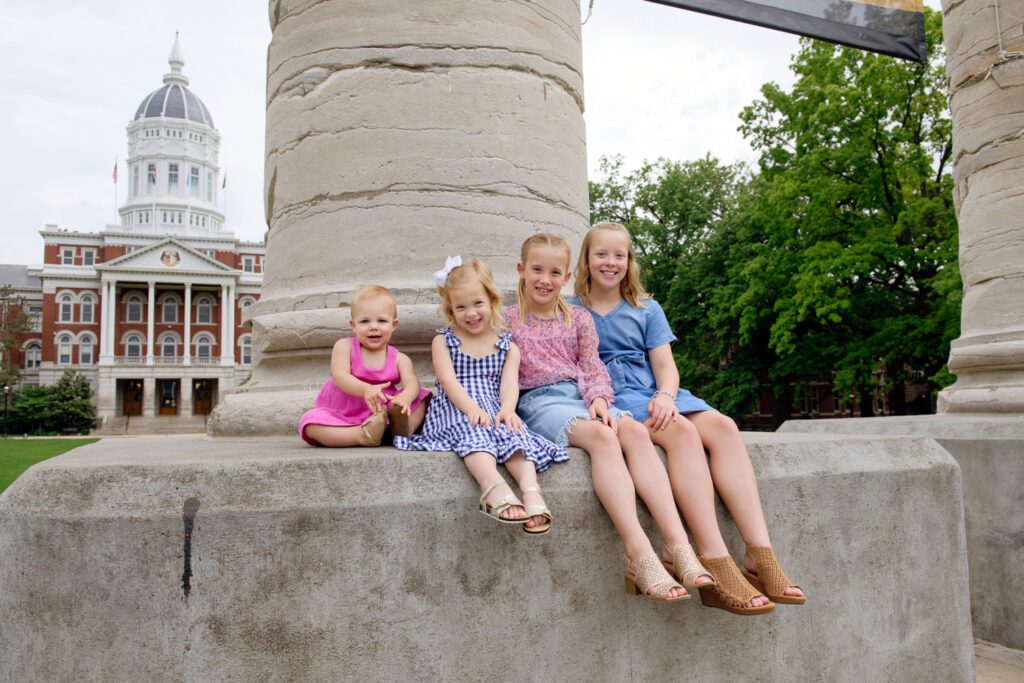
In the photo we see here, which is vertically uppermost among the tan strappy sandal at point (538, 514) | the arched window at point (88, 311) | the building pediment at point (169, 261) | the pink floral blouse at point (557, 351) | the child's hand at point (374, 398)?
the building pediment at point (169, 261)

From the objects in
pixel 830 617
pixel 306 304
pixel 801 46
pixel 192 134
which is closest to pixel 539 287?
pixel 306 304

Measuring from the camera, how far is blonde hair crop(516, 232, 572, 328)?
11.2 ft

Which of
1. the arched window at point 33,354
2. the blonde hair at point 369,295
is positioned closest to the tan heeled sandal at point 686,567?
the blonde hair at point 369,295

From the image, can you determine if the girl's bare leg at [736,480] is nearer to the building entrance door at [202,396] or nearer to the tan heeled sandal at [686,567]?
the tan heeled sandal at [686,567]

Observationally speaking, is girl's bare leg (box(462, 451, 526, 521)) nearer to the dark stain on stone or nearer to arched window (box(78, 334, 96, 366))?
the dark stain on stone

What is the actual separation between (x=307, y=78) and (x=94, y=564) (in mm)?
2667

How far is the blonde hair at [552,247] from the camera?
343cm

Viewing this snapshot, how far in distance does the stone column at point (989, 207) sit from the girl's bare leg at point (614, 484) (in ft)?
14.3

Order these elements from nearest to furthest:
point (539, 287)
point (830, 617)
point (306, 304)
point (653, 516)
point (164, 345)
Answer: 1. point (653, 516)
2. point (830, 617)
3. point (539, 287)
4. point (306, 304)
5. point (164, 345)

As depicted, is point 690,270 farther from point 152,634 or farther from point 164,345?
point 164,345

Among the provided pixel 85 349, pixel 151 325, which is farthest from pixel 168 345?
pixel 85 349

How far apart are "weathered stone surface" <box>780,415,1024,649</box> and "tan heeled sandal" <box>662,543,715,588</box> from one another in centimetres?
286

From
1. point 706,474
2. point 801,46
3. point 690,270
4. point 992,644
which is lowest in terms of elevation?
point 992,644

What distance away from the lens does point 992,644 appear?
16.3 ft
